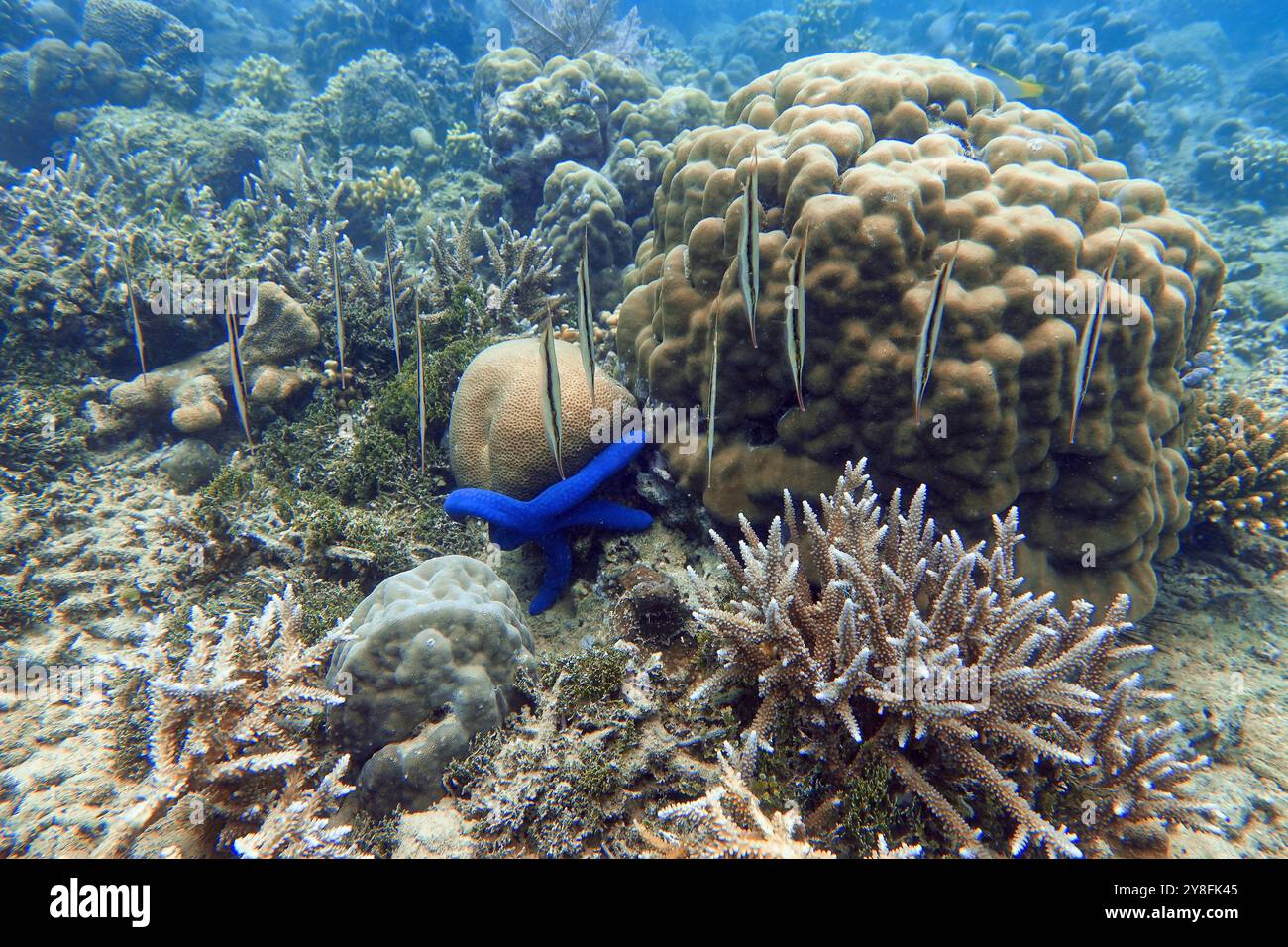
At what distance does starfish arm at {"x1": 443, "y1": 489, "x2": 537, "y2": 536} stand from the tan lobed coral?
2961 mm

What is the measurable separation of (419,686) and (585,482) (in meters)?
1.52

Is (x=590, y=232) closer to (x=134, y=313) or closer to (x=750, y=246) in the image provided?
(x=134, y=313)

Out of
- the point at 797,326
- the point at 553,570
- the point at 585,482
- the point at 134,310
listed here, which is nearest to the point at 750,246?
the point at 797,326

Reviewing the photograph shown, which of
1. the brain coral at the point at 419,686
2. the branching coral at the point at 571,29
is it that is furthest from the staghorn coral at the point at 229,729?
the branching coral at the point at 571,29

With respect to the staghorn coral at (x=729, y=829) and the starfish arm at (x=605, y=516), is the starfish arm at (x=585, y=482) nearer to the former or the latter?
the starfish arm at (x=605, y=516)

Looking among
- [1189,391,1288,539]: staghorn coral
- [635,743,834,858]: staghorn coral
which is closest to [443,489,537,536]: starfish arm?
[635,743,834,858]: staghorn coral

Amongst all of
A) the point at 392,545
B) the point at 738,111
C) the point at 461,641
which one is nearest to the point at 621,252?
the point at 738,111

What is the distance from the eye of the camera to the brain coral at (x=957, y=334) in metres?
3.23

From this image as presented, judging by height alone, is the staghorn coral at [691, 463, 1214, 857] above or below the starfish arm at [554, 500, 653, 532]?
below

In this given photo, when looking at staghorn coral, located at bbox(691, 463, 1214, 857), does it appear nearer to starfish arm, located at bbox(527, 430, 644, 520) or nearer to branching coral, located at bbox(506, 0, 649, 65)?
starfish arm, located at bbox(527, 430, 644, 520)

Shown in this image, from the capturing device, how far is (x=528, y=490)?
158 inches

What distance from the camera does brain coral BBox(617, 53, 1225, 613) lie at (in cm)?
323

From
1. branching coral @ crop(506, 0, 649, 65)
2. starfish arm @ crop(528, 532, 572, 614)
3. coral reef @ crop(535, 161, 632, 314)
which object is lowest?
starfish arm @ crop(528, 532, 572, 614)

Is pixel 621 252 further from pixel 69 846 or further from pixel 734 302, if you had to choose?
pixel 69 846
